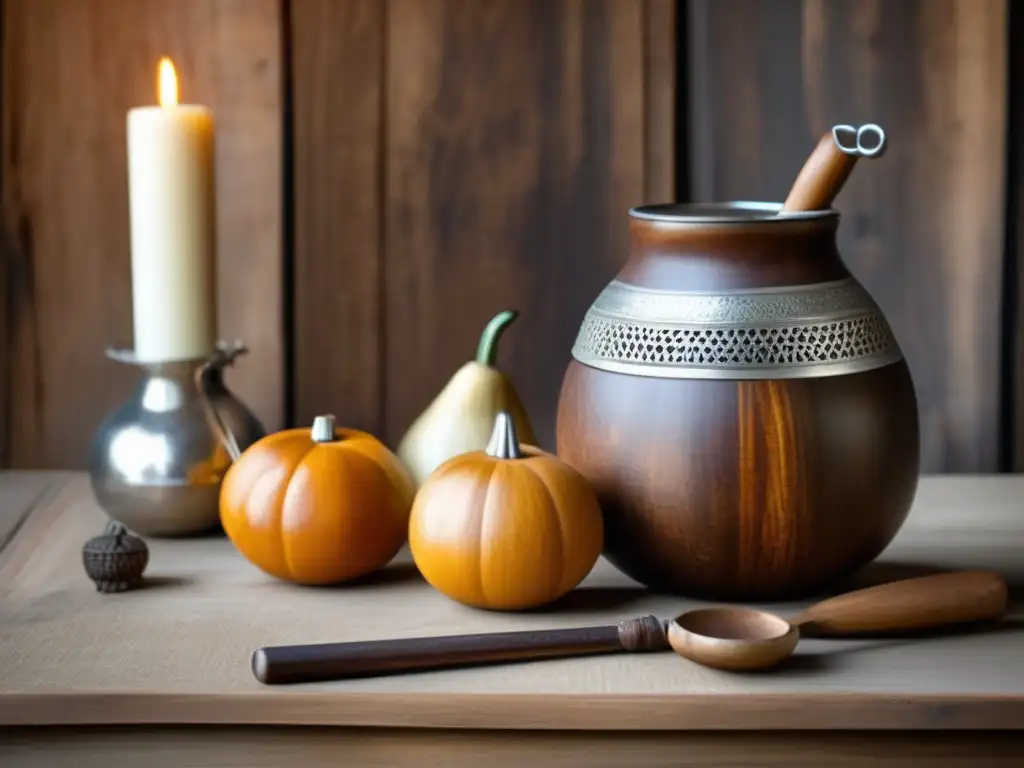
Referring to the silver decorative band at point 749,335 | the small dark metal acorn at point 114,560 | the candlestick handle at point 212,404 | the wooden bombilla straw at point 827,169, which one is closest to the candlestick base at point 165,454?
the candlestick handle at point 212,404

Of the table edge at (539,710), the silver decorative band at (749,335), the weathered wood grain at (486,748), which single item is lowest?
the weathered wood grain at (486,748)

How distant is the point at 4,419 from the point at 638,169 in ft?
1.89

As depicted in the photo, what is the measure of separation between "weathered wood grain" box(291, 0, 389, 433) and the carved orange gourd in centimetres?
30

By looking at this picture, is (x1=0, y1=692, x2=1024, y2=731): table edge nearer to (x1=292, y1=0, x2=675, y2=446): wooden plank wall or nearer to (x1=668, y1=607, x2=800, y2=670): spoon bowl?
(x1=668, y1=607, x2=800, y2=670): spoon bowl

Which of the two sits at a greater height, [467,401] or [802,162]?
[802,162]

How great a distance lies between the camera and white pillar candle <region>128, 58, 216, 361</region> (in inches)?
40.7

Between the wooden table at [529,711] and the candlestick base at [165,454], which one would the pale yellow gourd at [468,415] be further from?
the wooden table at [529,711]

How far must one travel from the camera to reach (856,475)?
0.85 m

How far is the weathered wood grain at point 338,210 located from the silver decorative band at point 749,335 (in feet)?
1.34

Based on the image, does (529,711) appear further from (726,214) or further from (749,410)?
(726,214)

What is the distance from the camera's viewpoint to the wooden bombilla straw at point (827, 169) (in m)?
0.86

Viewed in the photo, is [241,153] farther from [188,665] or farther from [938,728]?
[938,728]

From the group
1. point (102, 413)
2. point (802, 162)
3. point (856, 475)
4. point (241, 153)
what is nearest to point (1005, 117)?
point (802, 162)

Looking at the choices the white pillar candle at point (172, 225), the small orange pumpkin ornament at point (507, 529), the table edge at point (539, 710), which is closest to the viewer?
the table edge at point (539, 710)
